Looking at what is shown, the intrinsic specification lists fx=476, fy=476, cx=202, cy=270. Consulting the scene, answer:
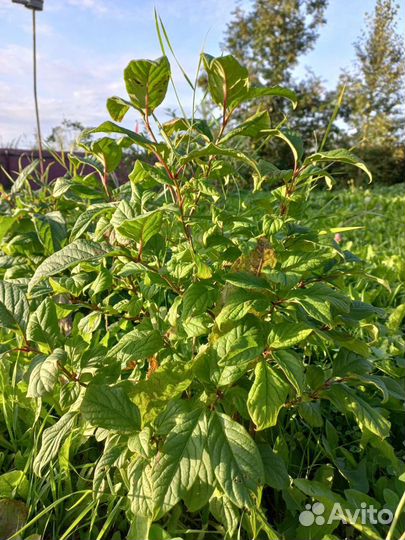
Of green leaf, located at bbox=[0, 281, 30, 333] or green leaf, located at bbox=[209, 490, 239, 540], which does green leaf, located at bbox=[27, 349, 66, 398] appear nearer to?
green leaf, located at bbox=[0, 281, 30, 333]

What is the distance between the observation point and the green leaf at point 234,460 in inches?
29.8

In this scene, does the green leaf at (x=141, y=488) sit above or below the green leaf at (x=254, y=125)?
below

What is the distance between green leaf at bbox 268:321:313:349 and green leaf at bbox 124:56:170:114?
1.47ft

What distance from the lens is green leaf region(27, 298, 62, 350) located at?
962mm

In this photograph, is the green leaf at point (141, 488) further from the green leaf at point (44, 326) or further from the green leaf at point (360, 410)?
the green leaf at point (360, 410)

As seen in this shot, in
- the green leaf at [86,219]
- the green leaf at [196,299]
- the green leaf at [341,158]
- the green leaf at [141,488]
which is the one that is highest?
the green leaf at [341,158]

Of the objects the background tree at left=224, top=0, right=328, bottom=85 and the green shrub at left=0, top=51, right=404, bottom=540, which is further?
the background tree at left=224, top=0, right=328, bottom=85

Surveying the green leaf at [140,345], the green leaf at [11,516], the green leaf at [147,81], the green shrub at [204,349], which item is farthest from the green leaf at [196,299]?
the green leaf at [11,516]

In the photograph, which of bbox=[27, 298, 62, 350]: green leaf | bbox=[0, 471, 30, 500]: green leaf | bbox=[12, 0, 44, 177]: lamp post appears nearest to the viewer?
bbox=[27, 298, 62, 350]: green leaf

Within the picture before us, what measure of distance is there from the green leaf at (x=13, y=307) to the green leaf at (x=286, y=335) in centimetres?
52

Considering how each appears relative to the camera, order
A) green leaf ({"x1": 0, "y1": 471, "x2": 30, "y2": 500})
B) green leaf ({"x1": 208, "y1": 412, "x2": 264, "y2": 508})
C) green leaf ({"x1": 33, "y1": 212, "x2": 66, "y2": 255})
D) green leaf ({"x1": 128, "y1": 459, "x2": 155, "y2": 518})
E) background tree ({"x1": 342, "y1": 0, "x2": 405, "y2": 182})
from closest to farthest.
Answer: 1. green leaf ({"x1": 208, "y1": 412, "x2": 264, "y2": 508})
2. green leaf ({"x1": 128, "y1": 459, "x2": 155, "y2": 518})
3. green leaf ({"x1": 0, "y1": 471, "x2": 30, "y2": 500})
4. green leaf ({"x1": 33, "y1": 212, "x2": 66, "y2": 255})
5. background tree ({"x1": 342, "y1": 0, "x2": 405, "y2": 182})

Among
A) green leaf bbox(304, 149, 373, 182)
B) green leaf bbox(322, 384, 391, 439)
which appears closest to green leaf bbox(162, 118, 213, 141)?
green leaf bbox(304, 149, 373, 182)

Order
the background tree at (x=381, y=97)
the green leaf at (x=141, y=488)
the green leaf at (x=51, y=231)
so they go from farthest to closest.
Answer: the background tree at (x=381, y=97) < the green leaf at (x=51, y=231) < the green leaf at (x=141, y=488)

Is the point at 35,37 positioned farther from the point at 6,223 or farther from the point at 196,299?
the point at 196,299
